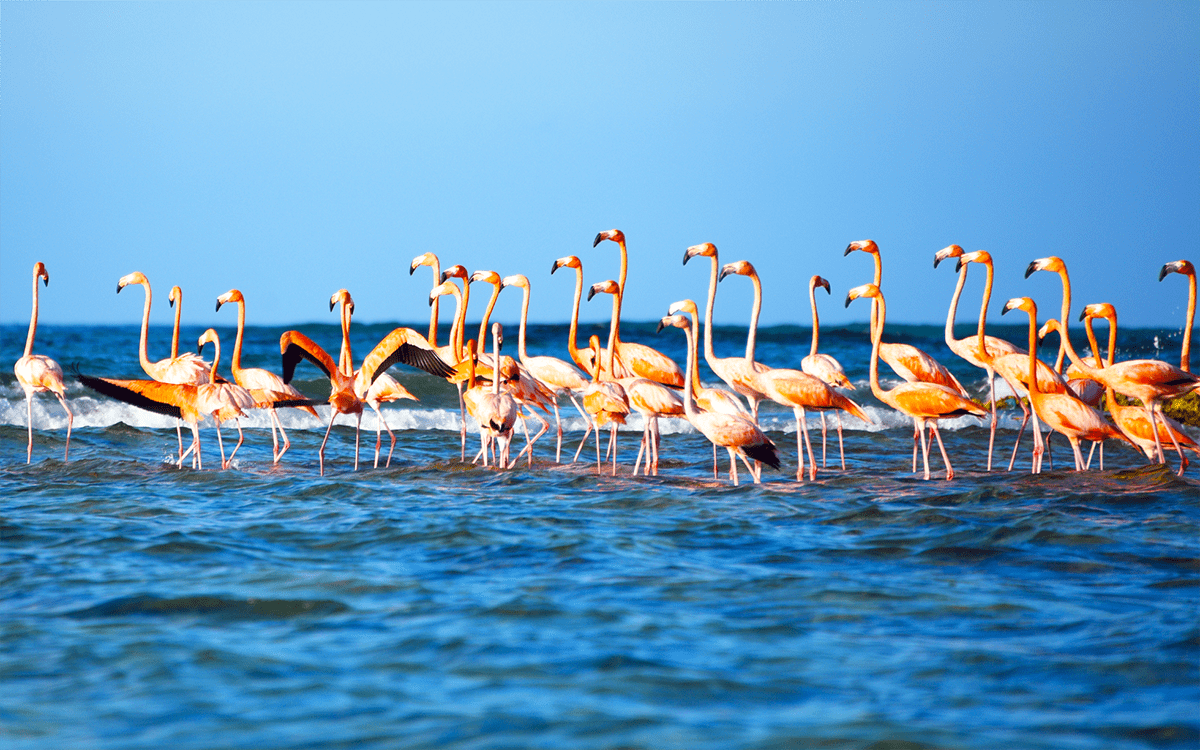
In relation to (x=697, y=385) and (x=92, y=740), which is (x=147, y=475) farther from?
(x=92, y=740)

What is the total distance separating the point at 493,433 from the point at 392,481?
89 cm

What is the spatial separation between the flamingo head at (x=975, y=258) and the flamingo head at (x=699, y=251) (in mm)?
2334

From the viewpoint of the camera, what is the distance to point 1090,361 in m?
10.8

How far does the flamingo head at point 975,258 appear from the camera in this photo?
10.2 meters

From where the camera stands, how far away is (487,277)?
35.1ft

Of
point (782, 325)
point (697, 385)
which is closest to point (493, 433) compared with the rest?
point (697, 385)

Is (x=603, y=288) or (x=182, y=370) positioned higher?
(x=603, y=288)

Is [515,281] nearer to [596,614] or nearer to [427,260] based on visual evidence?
[427,260]

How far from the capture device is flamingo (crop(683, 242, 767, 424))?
9.70m

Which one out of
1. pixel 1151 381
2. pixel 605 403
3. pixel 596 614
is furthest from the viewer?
pixel 605 403

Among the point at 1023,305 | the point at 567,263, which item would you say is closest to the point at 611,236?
the point at 567,263

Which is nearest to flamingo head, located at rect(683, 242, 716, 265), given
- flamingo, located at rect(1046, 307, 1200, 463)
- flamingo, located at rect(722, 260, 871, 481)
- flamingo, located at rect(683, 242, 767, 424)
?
flamingo, located at rect(683, 242, 767, 424)

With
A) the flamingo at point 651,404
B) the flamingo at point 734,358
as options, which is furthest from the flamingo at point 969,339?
the flamingo at point 651,404

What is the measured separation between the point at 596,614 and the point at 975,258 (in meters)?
7.04
